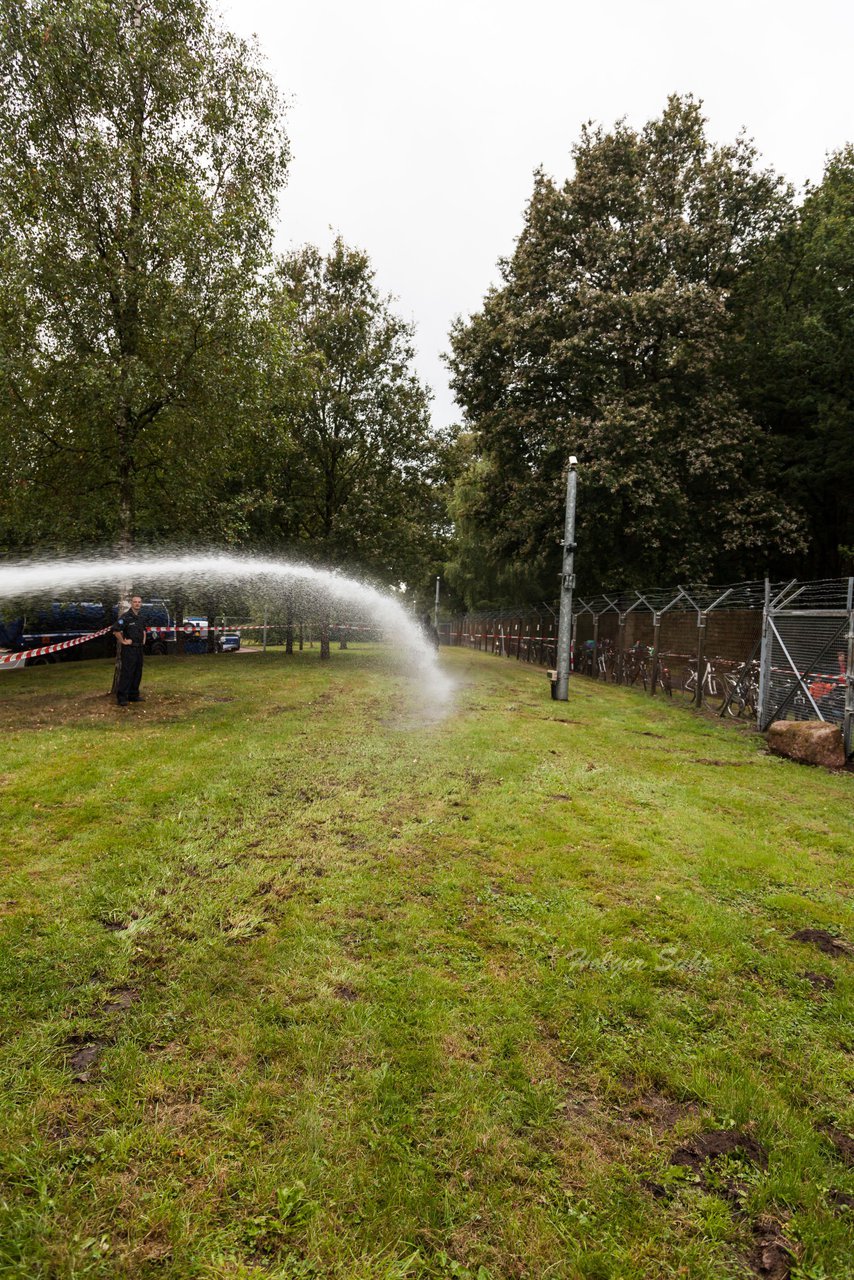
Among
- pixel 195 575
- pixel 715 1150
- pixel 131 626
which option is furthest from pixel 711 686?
pixel 195 575

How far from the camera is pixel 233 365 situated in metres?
13.0

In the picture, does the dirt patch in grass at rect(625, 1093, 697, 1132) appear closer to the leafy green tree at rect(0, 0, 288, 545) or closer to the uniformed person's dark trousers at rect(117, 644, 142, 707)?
the uniformed person's dark trousers at rect(117, 644, 142, 707)

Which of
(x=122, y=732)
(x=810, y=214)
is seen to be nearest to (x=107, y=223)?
(x=122, y=732)

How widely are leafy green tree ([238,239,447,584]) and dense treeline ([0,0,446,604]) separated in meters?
5.30

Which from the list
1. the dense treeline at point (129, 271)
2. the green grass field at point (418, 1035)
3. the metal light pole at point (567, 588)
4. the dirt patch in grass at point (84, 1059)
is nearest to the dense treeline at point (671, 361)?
the metal light pole at point (567, 588)

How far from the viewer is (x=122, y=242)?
39.0 ft

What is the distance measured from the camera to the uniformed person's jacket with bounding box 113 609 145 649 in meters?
11.1

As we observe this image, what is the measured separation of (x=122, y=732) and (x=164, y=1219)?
8.16 m

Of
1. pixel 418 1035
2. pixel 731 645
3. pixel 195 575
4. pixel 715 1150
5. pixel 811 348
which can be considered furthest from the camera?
pixel 195 575

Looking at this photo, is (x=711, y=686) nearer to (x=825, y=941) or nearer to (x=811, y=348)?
(x=811, y=348)

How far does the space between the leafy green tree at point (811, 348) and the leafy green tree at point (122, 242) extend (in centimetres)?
1819

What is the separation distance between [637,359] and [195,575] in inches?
703

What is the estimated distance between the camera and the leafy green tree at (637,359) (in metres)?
20.0

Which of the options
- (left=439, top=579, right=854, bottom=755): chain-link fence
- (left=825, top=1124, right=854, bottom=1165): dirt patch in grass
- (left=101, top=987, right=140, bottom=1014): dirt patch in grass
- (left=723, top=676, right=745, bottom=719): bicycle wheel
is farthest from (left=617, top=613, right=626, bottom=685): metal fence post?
(left=101, top=987, right=140, bottom=1014): dirt patch in grass
